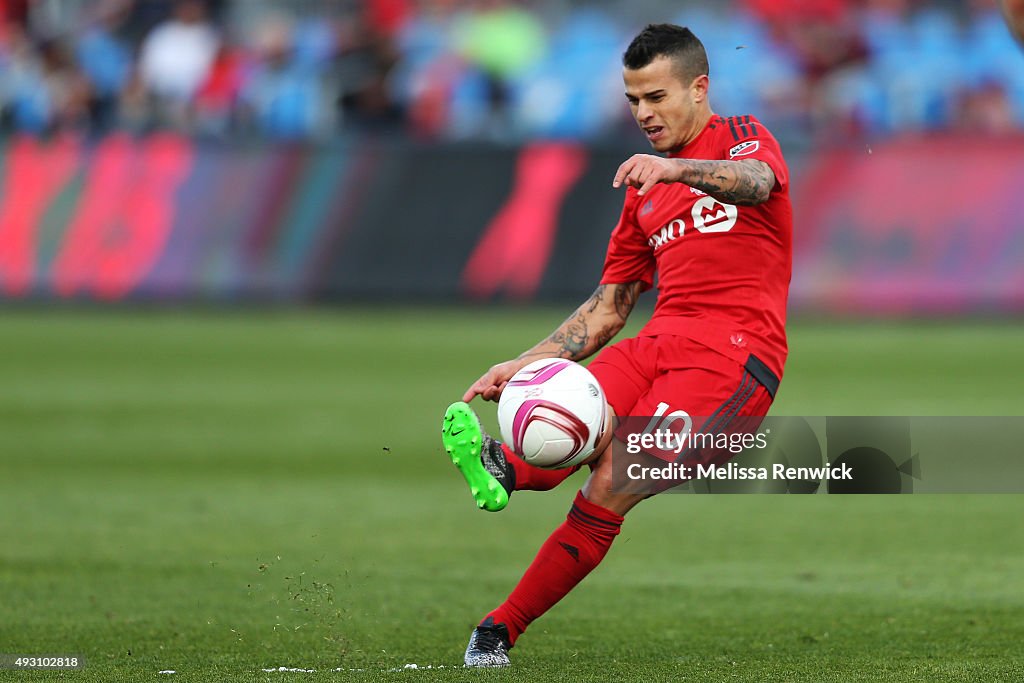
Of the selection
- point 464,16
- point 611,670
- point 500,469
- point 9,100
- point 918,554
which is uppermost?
point 464,16

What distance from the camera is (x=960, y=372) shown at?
1503 centimetres

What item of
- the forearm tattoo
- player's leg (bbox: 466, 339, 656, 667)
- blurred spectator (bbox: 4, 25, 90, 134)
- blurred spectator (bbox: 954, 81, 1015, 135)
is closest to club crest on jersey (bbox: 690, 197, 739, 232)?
player's leg (bbox: 466, 339, 656, 667)

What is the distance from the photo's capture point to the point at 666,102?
19.8 ft

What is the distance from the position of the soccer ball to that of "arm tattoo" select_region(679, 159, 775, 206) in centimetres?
78

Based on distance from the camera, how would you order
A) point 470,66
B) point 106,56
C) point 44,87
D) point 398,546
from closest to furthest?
point 398,546 < point 470,66 < point 44,87 < point 106,56

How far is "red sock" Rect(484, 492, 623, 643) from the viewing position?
19.6 ft

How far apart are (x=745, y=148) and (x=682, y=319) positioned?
0.64 metres

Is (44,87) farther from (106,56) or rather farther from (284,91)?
(284,91)

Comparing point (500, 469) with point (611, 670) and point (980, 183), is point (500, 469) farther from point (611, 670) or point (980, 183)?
point (980, 183)

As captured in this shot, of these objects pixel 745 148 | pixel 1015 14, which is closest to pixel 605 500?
pixel 745 148

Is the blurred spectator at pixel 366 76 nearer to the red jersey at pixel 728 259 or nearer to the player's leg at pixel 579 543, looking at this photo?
the red jersey at pixel 728 259

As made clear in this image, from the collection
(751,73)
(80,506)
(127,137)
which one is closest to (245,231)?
(127,137)

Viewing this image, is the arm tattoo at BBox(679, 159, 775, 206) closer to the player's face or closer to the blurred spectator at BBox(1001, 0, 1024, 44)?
the player's face

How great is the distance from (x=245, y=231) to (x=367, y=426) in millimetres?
7156
